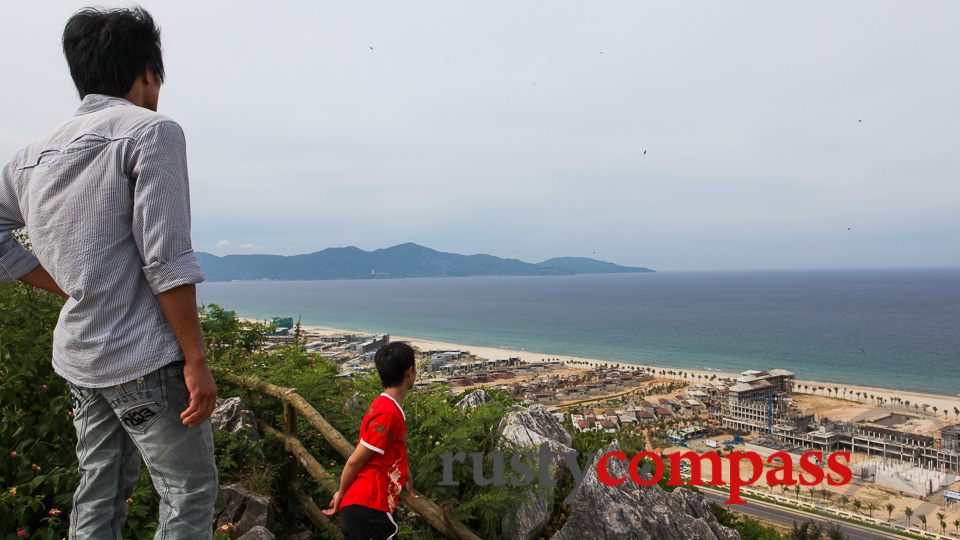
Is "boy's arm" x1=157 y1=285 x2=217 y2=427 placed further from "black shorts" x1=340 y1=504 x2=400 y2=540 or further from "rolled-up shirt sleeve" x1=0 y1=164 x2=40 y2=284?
"black shorts" x1=340 y1=504 x2=400 y2=540

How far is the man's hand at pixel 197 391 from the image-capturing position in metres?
1.64

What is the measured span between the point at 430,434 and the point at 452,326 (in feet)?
224

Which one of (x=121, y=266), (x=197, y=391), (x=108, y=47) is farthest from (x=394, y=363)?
(x=108, y=47)

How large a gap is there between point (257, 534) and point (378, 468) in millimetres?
1098

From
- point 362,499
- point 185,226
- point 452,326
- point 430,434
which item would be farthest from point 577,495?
point 452,326

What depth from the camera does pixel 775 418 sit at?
27000 millimetres


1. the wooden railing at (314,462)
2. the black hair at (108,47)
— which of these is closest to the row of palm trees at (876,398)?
the wooden railing at (314,462)

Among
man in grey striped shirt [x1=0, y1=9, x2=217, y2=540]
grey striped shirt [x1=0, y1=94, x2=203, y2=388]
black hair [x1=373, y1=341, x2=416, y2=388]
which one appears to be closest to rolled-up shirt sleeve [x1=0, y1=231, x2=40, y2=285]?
man in grey striped shirt [x1=0, y1=9, x2=217, y2=540]

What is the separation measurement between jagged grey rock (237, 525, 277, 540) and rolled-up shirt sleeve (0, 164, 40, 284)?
6.59 ft

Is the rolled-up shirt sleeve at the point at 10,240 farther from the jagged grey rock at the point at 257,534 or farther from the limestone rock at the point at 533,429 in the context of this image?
the limestone rock at the point at 533,429

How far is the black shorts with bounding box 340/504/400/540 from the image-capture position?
2.65m

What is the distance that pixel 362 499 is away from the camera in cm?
268

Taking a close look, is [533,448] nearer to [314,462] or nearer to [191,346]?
[314,462]

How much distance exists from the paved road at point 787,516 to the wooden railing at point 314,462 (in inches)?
547
